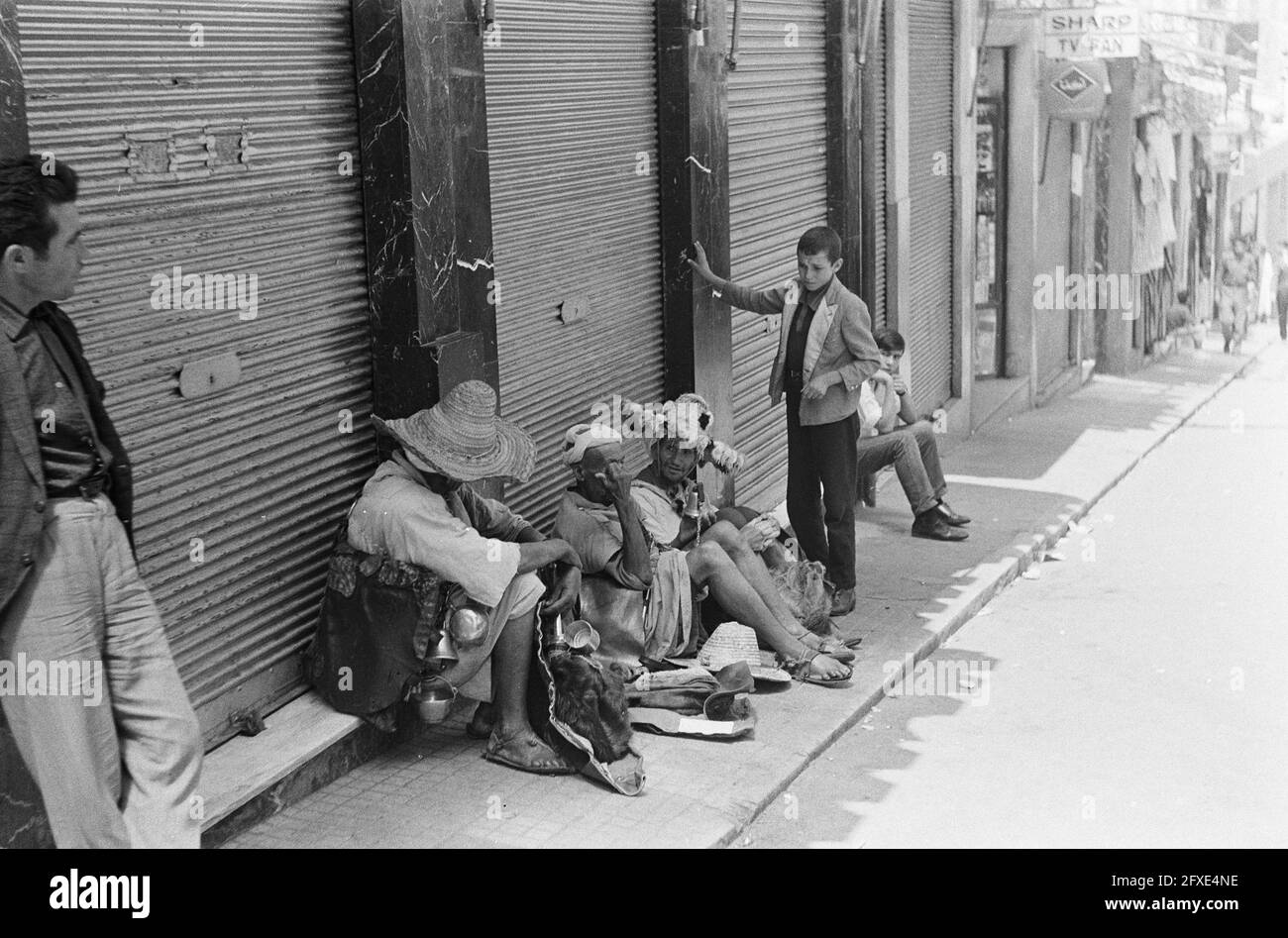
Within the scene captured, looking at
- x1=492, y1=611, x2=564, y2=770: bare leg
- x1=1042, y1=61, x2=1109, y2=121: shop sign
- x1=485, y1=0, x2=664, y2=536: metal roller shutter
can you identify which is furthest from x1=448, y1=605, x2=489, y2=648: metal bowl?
x1=1042, y1=61, x2=1109, y2=121: shop sign

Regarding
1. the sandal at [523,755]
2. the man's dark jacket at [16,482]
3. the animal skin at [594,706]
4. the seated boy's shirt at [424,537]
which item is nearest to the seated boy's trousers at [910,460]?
the animal skin at [594,706]

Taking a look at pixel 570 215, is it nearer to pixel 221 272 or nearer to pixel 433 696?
pixel 221 272

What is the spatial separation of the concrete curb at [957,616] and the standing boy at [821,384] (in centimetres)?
51

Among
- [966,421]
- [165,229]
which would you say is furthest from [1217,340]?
[165,229]

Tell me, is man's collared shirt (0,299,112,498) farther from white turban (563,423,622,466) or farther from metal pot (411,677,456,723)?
white turban (563,423,622,466)

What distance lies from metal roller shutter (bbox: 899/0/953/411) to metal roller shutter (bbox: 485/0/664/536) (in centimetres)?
417

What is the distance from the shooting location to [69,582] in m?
3.81

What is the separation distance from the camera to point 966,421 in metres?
14.5

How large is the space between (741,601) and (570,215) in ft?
6.34

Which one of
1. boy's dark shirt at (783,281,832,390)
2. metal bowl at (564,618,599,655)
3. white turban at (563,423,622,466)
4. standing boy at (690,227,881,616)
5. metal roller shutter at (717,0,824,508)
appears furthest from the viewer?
metal roller shutter at (717,0,824,508)

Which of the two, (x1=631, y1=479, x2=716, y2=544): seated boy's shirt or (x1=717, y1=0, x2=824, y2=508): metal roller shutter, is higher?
(x1=717, y1=0, x2=824, y2=508): metal roller shutter

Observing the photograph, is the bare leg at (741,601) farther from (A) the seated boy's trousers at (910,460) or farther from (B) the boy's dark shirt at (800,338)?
(A) the seated boy's trousers at (910,460)

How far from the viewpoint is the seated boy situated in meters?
10.2
